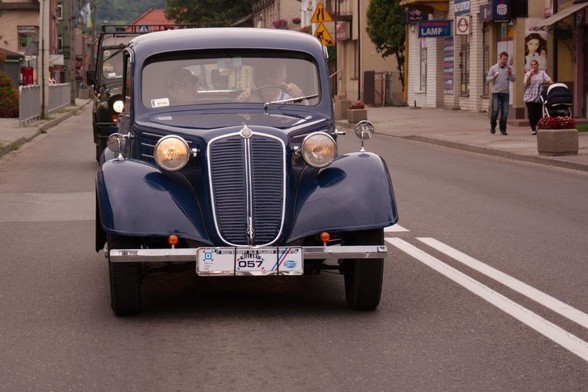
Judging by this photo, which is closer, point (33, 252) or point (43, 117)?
point (33, 252)

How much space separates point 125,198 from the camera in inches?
326

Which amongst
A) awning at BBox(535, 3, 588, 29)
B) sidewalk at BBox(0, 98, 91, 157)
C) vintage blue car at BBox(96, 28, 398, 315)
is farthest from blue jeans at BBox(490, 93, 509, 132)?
vintage blue car at BBox(96, 28, 398, 315)

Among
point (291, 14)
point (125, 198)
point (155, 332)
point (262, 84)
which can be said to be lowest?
point (155, 332)

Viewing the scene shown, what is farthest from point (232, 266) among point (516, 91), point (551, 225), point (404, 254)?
point (516, 91)

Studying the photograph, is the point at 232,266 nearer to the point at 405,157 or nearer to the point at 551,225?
the point at 551,225

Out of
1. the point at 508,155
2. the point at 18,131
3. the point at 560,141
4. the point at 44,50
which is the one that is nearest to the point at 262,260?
the point at 560,141

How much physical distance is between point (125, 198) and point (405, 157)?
17.3 metres

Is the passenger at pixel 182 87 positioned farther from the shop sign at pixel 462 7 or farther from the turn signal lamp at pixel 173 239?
the shop sign at pixel 462 7

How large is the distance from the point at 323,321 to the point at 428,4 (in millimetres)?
45762

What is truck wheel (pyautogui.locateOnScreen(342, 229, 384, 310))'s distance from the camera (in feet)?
27.2

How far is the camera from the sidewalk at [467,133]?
23.9 meters

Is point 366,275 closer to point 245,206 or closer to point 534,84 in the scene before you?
point 245,206

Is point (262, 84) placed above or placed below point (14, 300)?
above

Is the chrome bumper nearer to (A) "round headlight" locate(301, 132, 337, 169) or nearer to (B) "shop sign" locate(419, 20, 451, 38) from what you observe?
(A) "round headlight" locate(301, 132, 337, 169)
